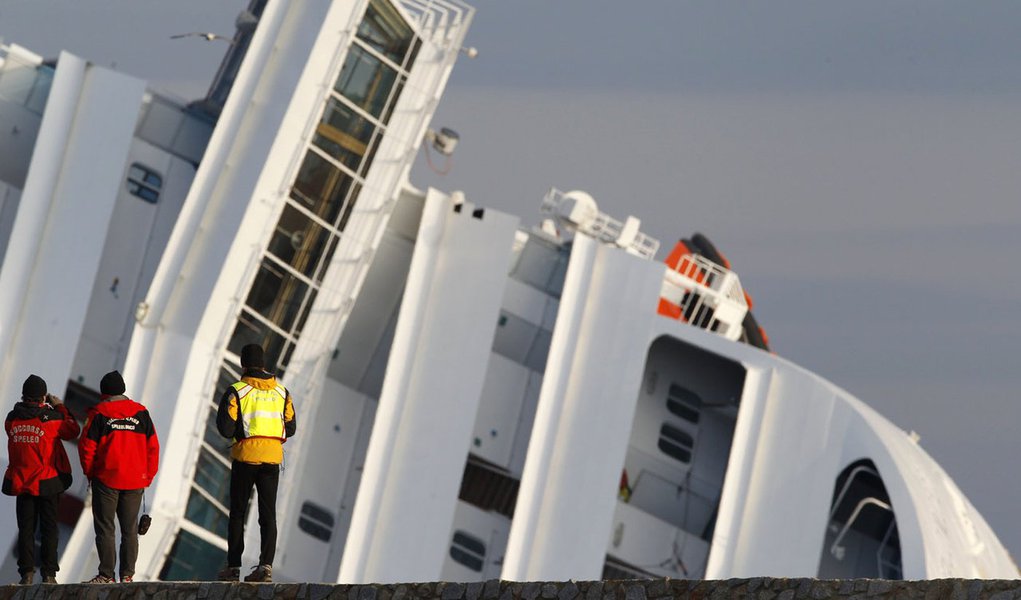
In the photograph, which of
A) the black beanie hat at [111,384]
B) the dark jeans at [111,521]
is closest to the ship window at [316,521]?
the dark jeans at [111,521]

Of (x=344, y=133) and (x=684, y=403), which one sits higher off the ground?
(x=344, y=133)

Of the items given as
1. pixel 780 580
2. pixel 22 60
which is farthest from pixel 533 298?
pixel 780 580

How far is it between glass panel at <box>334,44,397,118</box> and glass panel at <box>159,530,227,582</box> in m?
6.44

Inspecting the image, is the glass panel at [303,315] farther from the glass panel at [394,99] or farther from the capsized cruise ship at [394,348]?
the glass panel at [394,99]

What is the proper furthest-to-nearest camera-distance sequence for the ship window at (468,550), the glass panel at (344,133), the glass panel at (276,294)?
the ship window at (468,550)
the glass panel at (344,133)
the glass panel at (276,294)

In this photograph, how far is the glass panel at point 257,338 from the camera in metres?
24.5

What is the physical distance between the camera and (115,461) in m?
13.2

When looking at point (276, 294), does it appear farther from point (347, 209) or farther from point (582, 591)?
point (582, 591)

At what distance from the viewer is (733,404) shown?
2894cm

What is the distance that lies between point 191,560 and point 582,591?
14.3 metres

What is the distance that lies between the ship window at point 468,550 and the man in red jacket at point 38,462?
45.6 ft

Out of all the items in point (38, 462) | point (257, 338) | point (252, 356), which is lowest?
point (38, 462)

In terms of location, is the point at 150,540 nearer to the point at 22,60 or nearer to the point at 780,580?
the point at 22,60

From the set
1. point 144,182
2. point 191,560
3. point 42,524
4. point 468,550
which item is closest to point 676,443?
point 468,550
